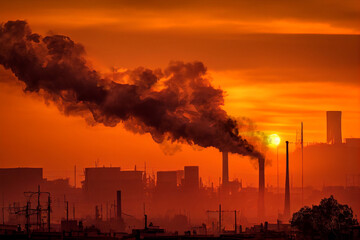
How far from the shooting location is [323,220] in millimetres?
98812

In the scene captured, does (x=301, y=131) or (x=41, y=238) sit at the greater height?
(x=301, y=131)

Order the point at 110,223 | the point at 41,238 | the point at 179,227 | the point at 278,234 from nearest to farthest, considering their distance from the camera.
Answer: the point at 41,238 → the point at 278,234 → the point at 110,223 → the point at 179,227

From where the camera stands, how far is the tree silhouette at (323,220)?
97.5m

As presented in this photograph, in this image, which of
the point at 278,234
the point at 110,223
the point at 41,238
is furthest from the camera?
the point at 110,223

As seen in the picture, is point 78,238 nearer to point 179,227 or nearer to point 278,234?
point 278,234

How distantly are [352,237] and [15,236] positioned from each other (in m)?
28.6

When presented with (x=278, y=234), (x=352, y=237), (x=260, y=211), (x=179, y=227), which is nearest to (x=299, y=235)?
(x=278, y=234)

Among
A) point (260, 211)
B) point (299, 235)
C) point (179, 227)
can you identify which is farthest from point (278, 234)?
point (179, 227)

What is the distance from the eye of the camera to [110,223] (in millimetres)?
169500

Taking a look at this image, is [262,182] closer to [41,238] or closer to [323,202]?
[323,202]

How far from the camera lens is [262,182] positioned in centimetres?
14475

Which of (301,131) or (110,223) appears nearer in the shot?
(110,223)

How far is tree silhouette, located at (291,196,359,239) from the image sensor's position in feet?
320

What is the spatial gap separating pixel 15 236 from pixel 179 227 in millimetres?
105759
